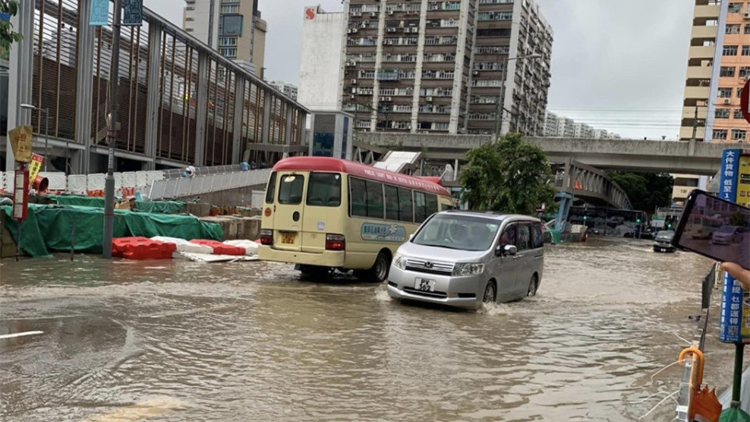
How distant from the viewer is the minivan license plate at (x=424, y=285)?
1079 centimetres

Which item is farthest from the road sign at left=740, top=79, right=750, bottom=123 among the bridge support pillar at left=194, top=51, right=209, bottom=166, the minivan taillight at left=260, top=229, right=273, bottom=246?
the bridge support pillar at left=194, top=51, right=209, bottom=166

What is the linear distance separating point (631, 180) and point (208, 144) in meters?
70.7

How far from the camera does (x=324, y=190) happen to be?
1387cm

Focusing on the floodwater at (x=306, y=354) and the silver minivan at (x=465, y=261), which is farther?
the silver minivan at (x=465, y=261)

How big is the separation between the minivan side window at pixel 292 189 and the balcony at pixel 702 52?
89895 mm

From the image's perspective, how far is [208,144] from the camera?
48.5 metres

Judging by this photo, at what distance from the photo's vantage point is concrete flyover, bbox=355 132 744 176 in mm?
50594

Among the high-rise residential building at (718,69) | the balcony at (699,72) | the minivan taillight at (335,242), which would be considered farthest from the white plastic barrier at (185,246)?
the balcony at (699,72)

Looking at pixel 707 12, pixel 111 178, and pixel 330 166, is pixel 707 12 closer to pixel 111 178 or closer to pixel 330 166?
pixel 330 166

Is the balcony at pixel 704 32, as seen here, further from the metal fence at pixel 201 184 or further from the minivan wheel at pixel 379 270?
the minivan wheel at pixel 379 270

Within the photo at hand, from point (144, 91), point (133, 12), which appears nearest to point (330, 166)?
point (133, 12)

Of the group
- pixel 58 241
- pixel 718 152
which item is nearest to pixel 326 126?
pixel 718 152

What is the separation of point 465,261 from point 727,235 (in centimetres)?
734

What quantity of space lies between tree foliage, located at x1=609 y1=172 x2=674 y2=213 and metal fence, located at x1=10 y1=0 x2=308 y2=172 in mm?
61099
